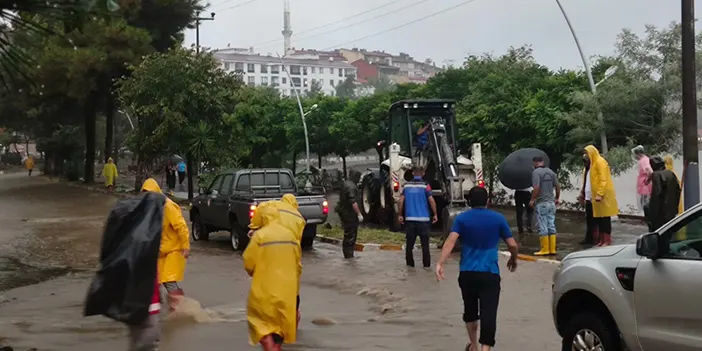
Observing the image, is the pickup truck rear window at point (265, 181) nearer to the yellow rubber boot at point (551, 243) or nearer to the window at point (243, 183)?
the window at point (243, 183)

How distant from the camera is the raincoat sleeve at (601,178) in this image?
13.9m

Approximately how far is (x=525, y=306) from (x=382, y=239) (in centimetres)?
778

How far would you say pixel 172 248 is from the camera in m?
9.09

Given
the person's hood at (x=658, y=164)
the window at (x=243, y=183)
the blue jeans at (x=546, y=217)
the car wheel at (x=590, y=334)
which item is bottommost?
the car wheel at (x=590, y=334)

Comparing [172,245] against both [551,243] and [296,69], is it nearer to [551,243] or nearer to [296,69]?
[551,243]

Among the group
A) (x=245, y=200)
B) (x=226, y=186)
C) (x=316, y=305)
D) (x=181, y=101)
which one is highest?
(x=181, y=101)

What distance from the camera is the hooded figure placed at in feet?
40.6

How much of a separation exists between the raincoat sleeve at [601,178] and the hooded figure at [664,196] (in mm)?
1513

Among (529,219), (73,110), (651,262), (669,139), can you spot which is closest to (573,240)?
(529,219)

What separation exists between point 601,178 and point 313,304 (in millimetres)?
6158

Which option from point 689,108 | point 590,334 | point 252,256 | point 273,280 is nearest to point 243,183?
point 689,108

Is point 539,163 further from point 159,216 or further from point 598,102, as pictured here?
point 159,216

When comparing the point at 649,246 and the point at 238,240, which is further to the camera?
the point at 238,240

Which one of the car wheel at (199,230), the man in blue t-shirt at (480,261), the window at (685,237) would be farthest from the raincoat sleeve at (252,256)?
the car wheel at (199,230)
